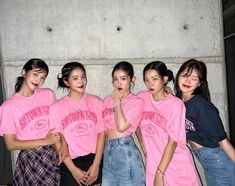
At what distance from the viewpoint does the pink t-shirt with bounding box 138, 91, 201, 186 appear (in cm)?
206

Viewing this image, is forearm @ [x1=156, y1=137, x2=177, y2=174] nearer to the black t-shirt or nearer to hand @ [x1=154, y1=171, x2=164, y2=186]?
hand @ [x1=154, y1=171, x2=164, y2=186]

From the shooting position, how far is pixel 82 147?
2189 mm

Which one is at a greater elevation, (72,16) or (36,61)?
(72,16)

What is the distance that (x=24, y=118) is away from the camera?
2.21 meters

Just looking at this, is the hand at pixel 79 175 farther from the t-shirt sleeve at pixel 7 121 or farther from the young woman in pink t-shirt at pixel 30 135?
the t-shirt sleeve at pixel 7 121

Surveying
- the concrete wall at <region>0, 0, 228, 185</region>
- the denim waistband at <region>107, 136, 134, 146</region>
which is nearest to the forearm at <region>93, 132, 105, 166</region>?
the denim waistband at <region>107, 136, 134, 146</region>

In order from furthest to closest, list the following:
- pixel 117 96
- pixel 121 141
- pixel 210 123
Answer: pixel 117 96 < pixel 121 141 < pixel 210 123

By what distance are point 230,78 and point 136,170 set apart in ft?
12.9

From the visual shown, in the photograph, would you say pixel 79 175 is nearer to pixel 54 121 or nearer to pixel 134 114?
pixel 54 121

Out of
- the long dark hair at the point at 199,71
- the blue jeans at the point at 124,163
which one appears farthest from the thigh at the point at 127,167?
the long dark hair at the point at 199,71

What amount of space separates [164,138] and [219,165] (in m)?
0.49

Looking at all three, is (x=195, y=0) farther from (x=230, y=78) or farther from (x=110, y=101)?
(x=230, y=78)

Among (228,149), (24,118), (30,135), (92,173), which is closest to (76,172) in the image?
(92,173)

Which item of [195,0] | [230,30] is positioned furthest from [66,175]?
[230,30]
